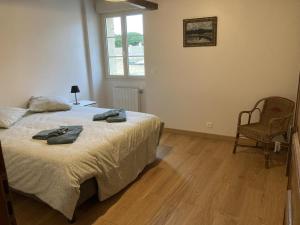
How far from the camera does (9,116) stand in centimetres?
300

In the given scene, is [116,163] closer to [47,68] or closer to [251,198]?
[251,198]

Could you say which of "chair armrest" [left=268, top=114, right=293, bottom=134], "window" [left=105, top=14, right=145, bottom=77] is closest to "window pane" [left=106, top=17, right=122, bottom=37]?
"window" [left=105, top=14, right=145, bottom=77]

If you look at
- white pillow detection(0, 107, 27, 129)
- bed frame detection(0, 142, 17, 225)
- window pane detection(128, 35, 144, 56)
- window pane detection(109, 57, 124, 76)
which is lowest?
white pillow detection(0, 107, 27, 129)

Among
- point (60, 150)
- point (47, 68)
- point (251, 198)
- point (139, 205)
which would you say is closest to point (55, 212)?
point (60, 150)

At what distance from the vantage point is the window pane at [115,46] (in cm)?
490

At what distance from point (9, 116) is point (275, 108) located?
350cm

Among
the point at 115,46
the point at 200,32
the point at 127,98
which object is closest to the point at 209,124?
the point at 200,32

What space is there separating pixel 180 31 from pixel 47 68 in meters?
2.26

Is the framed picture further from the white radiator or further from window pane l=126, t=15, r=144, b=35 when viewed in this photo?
the white radiator

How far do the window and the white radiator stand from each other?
1.02 ft

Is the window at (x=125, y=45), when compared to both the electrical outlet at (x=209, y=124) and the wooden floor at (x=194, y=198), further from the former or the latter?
the wooden floor at (x=194, y=198)

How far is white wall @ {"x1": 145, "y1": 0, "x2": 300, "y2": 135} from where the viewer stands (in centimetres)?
331

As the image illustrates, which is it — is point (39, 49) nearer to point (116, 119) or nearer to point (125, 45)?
point (125, 45)

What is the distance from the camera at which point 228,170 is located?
306 centimetres
